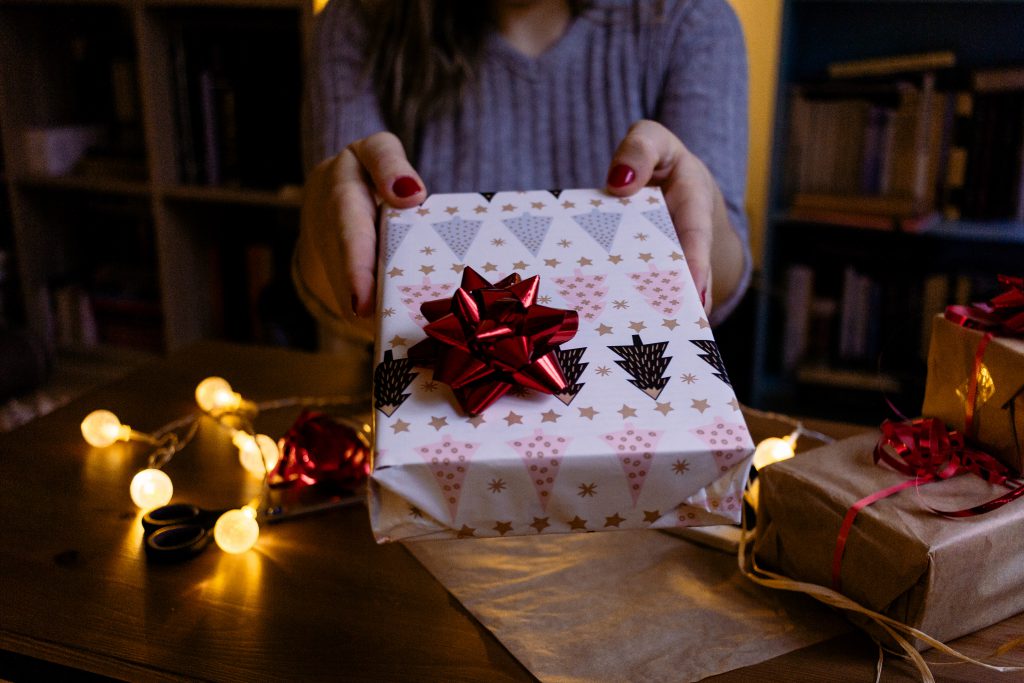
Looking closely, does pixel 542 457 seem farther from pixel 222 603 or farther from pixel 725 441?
pixel 222 603

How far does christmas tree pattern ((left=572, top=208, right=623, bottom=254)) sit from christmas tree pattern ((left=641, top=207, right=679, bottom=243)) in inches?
1.0

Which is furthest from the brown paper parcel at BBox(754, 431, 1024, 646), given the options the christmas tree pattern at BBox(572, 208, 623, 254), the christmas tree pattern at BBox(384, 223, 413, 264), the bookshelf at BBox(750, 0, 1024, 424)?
the bookshelf at BBox(750, 0, 1024, 424)

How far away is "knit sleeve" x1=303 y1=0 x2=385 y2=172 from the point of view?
3.49ft

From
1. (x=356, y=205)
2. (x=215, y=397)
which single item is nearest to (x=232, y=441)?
(x=215, y=397)

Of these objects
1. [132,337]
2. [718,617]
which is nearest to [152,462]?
[718,617]

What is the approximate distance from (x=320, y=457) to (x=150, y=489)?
0.15 metres

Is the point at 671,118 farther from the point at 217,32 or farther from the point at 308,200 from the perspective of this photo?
the point at 217,32

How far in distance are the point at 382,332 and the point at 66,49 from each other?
83.9 inches

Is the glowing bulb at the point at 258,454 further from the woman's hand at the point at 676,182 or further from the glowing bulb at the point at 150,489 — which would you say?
the woman's hand at the point at 676,182

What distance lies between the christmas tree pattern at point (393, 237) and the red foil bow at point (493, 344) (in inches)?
4.2

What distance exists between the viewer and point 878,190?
192cm

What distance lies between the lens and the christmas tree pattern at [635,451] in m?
0.51

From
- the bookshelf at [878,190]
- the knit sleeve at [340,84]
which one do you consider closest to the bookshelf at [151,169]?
the knit sleeve at [340,84]

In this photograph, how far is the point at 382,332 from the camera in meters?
0.60
